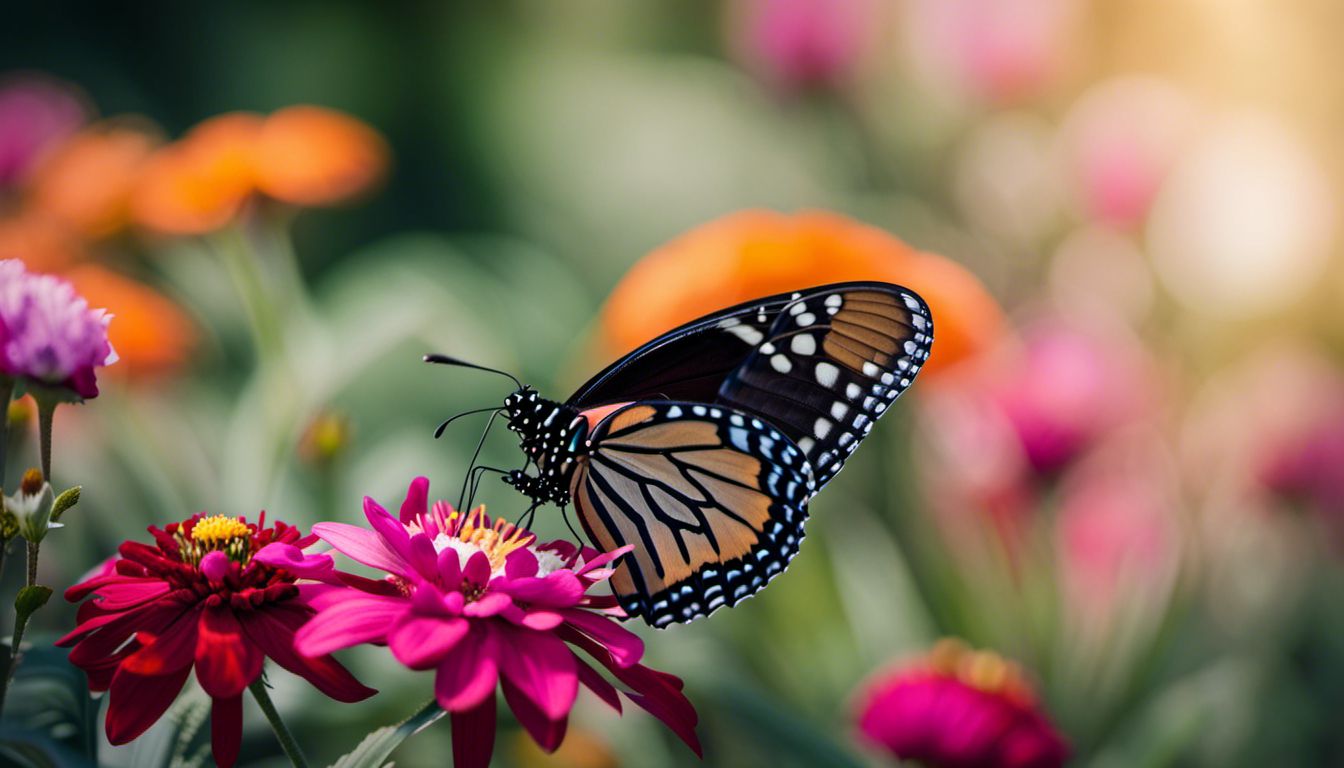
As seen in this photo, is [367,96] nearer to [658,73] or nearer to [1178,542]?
[658,73]

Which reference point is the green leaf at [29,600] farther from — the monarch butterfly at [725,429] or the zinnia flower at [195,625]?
the monarch butterfly at [725,429]

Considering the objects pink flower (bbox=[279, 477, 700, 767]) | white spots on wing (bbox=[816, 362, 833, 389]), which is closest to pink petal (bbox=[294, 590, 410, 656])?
pink flower (bbox=[279, 477, 700, 767])

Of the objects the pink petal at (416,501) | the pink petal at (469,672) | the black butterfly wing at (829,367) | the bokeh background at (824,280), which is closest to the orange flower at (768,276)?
the bokeh background at (824,280)

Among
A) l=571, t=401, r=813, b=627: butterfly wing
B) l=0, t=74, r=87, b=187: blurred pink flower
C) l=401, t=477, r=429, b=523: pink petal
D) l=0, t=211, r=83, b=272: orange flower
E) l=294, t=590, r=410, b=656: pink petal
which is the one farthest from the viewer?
l=0, t=74, r=87, b=187: blurred pink flower

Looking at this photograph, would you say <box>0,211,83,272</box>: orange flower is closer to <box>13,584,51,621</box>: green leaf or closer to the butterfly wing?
the butterfly wing

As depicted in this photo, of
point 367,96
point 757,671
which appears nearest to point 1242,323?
point 757,671

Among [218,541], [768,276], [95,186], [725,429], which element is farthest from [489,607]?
[95,186]
